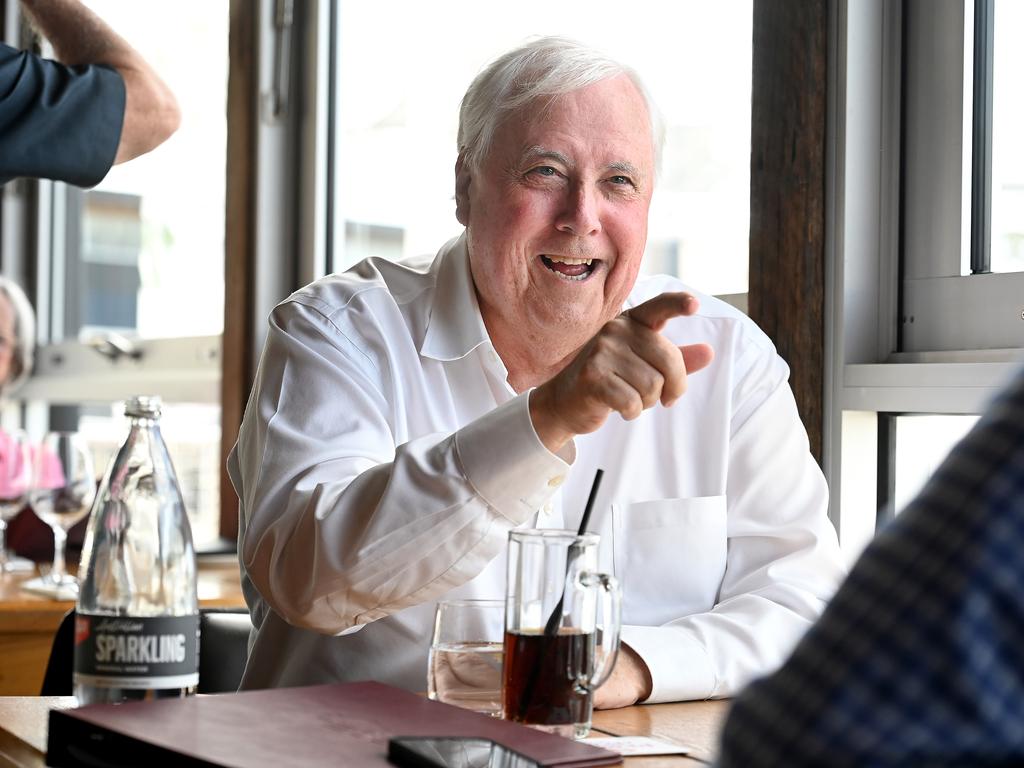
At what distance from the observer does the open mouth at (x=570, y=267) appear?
1676 millimetres

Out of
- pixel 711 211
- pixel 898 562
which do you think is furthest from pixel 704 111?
pixel 898 562

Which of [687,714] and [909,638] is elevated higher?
[909,638]

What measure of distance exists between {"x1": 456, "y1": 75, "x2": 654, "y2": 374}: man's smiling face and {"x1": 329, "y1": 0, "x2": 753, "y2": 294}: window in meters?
0.12

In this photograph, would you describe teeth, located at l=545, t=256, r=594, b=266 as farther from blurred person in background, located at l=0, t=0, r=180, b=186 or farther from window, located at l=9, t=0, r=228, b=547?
window, located at l=9, t=0, r=228, b=547

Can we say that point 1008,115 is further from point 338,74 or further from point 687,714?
point 338,74

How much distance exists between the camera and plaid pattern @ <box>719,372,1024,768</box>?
0.44 meters

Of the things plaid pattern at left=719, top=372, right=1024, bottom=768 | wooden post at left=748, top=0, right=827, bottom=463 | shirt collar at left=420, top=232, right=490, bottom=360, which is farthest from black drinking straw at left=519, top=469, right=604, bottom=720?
wooden post at left=748, top=0, right=827, bottom=463

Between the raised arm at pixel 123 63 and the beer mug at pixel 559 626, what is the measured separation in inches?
66.4

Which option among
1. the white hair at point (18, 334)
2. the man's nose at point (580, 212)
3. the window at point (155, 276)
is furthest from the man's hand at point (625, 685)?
the white hair at point (18, 334)

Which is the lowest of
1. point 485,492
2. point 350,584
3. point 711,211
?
point 350,584

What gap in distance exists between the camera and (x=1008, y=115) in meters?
1.80

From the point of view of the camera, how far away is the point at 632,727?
1143 mm

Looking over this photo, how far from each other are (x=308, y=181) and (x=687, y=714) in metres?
2.14

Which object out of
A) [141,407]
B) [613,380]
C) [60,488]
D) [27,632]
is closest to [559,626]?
[613,380]
